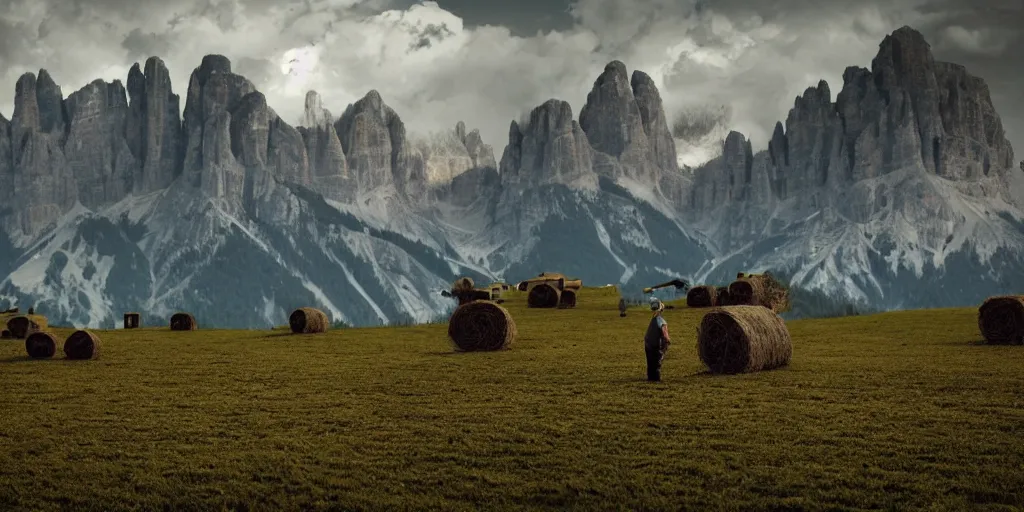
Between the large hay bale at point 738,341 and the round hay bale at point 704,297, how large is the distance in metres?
48.5

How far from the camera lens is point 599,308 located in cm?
8994

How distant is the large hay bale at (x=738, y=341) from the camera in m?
32.5

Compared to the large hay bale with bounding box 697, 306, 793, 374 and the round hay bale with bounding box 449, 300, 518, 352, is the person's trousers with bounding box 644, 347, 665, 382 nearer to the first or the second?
the large hay bale with bounding box 697, 306, 793, 374

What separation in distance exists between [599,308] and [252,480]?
7238cm

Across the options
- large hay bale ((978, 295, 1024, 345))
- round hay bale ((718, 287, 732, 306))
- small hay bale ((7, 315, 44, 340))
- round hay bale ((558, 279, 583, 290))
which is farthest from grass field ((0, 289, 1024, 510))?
round hay bale ((558, 279, 583, 290))

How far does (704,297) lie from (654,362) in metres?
53.3

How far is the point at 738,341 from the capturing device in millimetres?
32531

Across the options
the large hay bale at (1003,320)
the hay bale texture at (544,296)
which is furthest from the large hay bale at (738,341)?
the hay bale texture at (544,296)

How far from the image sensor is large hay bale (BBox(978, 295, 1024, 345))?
144 ft

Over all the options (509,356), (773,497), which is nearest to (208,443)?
(773,497)

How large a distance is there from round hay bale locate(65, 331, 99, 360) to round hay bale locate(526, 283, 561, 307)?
50849mm

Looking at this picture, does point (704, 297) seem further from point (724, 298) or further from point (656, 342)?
point (656, 342)

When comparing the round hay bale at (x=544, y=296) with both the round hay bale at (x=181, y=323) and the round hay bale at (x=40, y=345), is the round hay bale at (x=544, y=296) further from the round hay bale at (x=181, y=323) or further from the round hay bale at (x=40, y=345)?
the round hay bale at (x=40, y=345)

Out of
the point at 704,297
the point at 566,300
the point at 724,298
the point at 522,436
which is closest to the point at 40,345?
the point at 522,436
